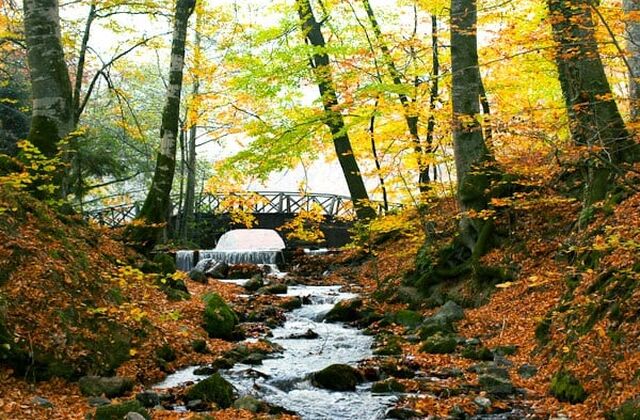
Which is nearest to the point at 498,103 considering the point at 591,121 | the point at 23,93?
the point at 591,121

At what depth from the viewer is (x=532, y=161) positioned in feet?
30.7

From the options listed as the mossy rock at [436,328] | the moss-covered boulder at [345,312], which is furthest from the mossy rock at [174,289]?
the mossy rock at [436,328]

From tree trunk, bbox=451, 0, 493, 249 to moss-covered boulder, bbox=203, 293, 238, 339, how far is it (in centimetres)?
429

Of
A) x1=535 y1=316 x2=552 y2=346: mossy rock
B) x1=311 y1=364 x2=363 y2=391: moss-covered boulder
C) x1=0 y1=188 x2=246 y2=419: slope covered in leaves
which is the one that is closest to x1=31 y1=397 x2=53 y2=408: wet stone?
x1=0 y1=188 x2=246 y2=419: slope covered in leaves

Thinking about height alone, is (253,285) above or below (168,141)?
below

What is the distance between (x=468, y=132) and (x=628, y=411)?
6342 millimetres

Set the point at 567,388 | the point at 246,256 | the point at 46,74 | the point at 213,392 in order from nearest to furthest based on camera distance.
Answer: the point at 567,388 → the point at 213,392 → the point at 46,74 → the point at 246,256

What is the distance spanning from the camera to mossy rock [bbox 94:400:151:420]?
14.5 feet

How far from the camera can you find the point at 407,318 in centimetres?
931

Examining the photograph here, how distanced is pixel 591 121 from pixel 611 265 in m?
2.36

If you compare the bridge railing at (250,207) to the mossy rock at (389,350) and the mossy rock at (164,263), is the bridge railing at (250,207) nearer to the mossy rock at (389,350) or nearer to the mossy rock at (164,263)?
the mossy rock at (164,263)

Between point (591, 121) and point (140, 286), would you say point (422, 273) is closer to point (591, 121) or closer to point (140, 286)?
point (591, 121)

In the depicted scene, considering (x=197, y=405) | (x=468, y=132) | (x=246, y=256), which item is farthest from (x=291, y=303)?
(x=246, y=256)

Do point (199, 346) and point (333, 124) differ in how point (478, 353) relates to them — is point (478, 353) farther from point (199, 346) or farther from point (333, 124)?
point (333, 124)
